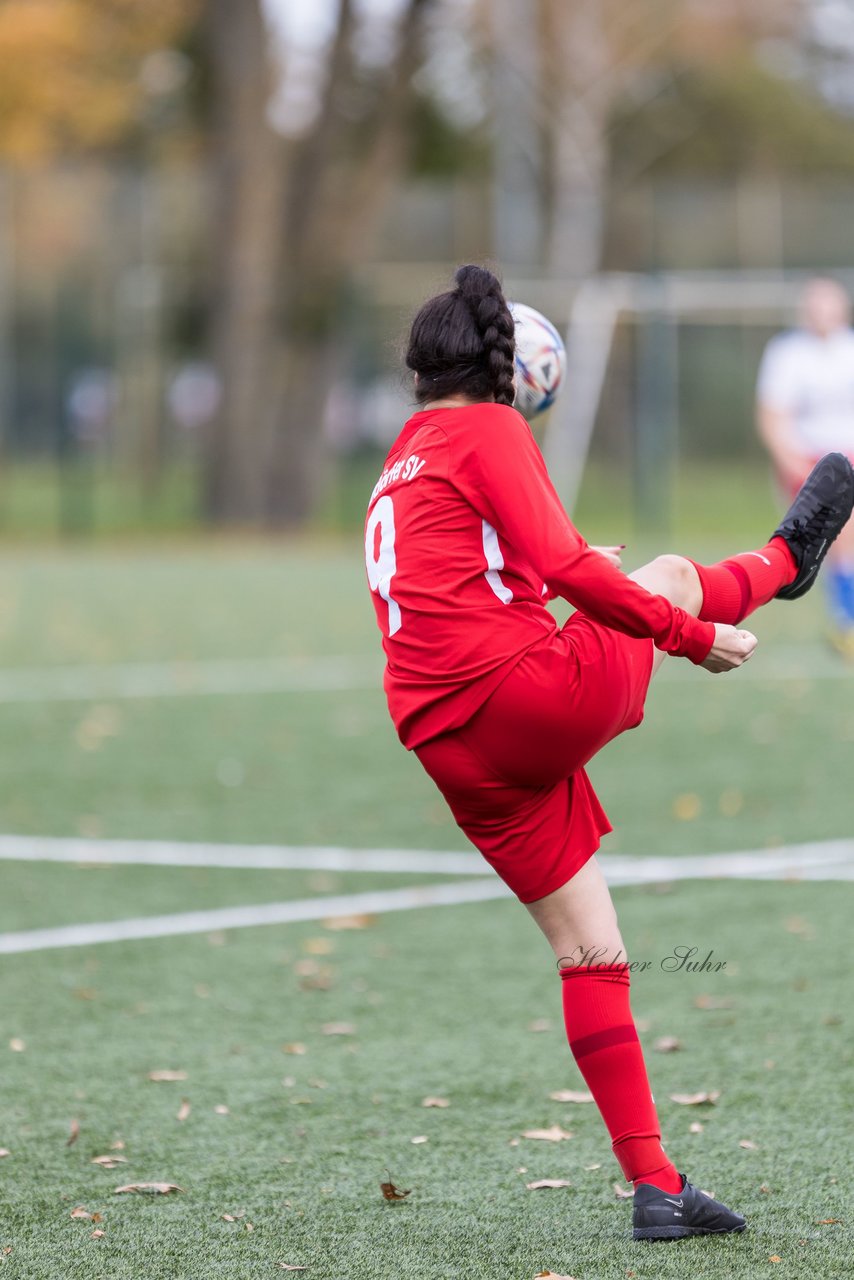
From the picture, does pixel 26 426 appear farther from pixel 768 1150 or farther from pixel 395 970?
pixel 768 1150

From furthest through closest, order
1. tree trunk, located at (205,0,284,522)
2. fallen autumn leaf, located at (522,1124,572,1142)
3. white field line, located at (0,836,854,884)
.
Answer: tree trunk, located at (205,0,284,522) → white field line, located at (0,836,854,884) → fallen autumn leaf, located at (522,1124,572,1142)

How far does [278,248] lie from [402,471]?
24.9 meters

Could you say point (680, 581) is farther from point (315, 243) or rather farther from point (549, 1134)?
point (315, 243)

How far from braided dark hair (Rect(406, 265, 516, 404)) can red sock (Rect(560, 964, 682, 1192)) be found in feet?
3.65

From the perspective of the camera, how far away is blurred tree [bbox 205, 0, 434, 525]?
26.7 meters

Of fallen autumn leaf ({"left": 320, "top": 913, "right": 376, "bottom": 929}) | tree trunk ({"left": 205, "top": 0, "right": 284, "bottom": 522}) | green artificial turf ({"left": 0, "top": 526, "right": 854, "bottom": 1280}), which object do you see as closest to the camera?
green artificial turf ({"left": 0, "top": 526, "right": 854, "bottom": 1280})

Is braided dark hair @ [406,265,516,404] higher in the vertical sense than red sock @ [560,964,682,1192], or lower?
higher

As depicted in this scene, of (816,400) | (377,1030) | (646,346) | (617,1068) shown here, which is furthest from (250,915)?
(646,346)

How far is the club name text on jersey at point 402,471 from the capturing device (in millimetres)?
3572

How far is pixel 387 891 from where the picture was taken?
6.77m

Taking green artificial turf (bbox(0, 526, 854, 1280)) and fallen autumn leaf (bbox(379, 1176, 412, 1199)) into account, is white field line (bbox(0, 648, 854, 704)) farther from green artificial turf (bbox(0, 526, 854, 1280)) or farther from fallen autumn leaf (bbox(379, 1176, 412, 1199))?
fallen autumn leaf (bbox(379, 1176, 412, 1199))

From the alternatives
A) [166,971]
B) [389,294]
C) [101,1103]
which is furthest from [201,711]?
[389,294]

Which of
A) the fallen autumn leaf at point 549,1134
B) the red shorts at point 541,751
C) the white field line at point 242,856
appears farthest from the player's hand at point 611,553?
the white field line at point 242,856

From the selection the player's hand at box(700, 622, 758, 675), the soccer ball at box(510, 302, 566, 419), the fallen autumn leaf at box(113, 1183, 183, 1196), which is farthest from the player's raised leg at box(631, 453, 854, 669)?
the fallen autumn leaf at box(113, 1183, 183, 1196)
